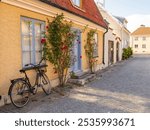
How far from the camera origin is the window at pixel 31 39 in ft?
26.3

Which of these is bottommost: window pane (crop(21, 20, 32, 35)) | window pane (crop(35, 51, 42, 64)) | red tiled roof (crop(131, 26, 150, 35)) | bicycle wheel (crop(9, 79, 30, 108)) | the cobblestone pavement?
the cobblestone pavement

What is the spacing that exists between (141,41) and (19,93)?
6536 cm

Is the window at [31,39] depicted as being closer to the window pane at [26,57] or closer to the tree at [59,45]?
the window pane at [26,57]

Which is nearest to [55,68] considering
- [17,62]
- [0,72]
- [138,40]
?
[17,62]

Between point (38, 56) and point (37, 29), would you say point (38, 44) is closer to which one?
point (38, 56)

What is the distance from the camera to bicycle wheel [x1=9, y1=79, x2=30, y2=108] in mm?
6670

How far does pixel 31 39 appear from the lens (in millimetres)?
8438

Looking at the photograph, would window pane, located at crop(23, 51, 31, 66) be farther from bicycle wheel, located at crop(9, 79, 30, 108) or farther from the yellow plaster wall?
bicycle wheel, located at crop(9, 79, 30, 108)

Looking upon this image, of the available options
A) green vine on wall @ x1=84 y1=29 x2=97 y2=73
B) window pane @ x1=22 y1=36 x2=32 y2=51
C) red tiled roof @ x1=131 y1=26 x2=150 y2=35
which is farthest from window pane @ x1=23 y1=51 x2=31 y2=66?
red tiled roof @ x1=131 y1=26 x2=150 y2=35

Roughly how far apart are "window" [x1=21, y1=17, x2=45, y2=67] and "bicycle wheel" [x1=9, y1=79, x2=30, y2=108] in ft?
3.47

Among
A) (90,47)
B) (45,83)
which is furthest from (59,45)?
(90,47)

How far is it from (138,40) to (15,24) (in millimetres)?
65155

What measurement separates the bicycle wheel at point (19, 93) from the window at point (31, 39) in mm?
1057

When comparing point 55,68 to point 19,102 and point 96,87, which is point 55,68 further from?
point 19,102
